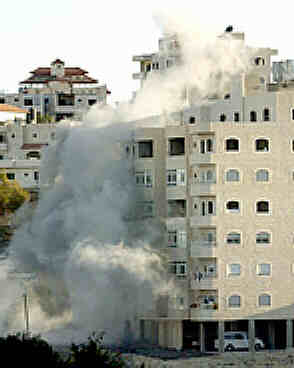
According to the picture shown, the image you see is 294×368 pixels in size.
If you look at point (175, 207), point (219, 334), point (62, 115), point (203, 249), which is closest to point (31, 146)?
point (62, 115)

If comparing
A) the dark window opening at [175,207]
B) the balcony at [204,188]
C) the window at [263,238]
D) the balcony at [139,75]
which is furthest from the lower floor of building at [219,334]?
the balcony at [139,75]

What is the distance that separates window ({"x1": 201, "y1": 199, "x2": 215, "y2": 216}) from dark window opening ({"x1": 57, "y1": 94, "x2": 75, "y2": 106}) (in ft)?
208

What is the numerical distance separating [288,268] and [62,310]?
1315 centimetres

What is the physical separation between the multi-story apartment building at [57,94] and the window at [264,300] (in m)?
59.4

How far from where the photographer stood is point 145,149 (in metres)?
89.3

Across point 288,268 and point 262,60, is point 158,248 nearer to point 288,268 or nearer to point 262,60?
point 288,268

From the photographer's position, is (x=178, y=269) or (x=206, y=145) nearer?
(x=206, y=145)

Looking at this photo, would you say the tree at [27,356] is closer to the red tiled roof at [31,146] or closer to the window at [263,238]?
the window at [263,238]

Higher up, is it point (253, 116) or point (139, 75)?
point (139, 75)

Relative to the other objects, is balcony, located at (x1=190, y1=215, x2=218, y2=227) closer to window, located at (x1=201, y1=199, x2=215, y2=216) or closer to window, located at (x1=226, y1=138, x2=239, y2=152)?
window, located at (x1=201, y1=199, x2=215, y2=216)

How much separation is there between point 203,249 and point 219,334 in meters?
4.70

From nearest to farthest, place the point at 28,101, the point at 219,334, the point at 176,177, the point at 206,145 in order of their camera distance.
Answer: the point at 206,145
the point at 219,334
the point at 176,177
the point at 28,101

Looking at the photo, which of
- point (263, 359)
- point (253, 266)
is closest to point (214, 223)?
point (253, 266)

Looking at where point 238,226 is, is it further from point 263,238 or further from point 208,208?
point 208,208
